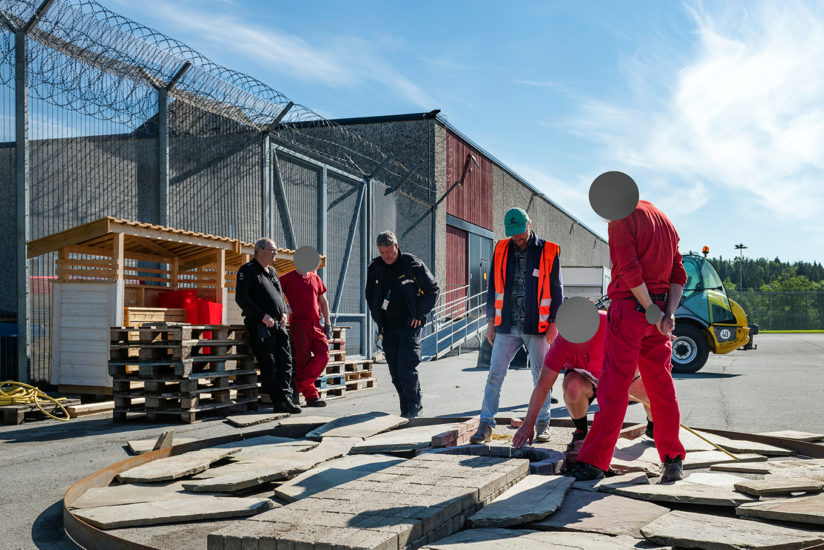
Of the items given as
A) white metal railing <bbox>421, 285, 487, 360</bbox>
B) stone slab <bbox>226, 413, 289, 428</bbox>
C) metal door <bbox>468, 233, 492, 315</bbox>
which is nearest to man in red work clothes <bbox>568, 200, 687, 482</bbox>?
stone slab <bbox>226, 413, 289, 428</bbox>

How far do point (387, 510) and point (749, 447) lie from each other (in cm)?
366

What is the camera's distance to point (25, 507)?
4637 mm

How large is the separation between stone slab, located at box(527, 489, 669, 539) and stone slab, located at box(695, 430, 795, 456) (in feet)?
7.14

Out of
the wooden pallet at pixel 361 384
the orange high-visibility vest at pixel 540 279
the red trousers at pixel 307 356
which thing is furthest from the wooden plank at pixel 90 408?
the orange high-visibility vest at pixel 540 279

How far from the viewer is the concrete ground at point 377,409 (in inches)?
184

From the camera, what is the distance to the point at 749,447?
589 cm

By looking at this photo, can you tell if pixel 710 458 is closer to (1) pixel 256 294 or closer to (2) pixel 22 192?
(1) pixel 256 294

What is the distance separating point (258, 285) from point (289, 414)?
61.1 inches

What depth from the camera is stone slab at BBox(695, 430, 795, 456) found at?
579 cm

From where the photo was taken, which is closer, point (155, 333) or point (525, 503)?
point (525, 503)

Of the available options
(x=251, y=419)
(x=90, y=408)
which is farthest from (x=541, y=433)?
(x=90, y=408)

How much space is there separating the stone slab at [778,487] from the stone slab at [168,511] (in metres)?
2.64

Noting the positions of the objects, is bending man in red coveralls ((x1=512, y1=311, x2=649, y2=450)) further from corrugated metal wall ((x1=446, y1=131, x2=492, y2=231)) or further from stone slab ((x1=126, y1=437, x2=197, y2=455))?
corrugated metal wall ((x1=446, y1=131, x2=492, y2=231))

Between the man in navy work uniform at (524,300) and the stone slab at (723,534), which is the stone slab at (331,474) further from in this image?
the stone slab at (723,534)
